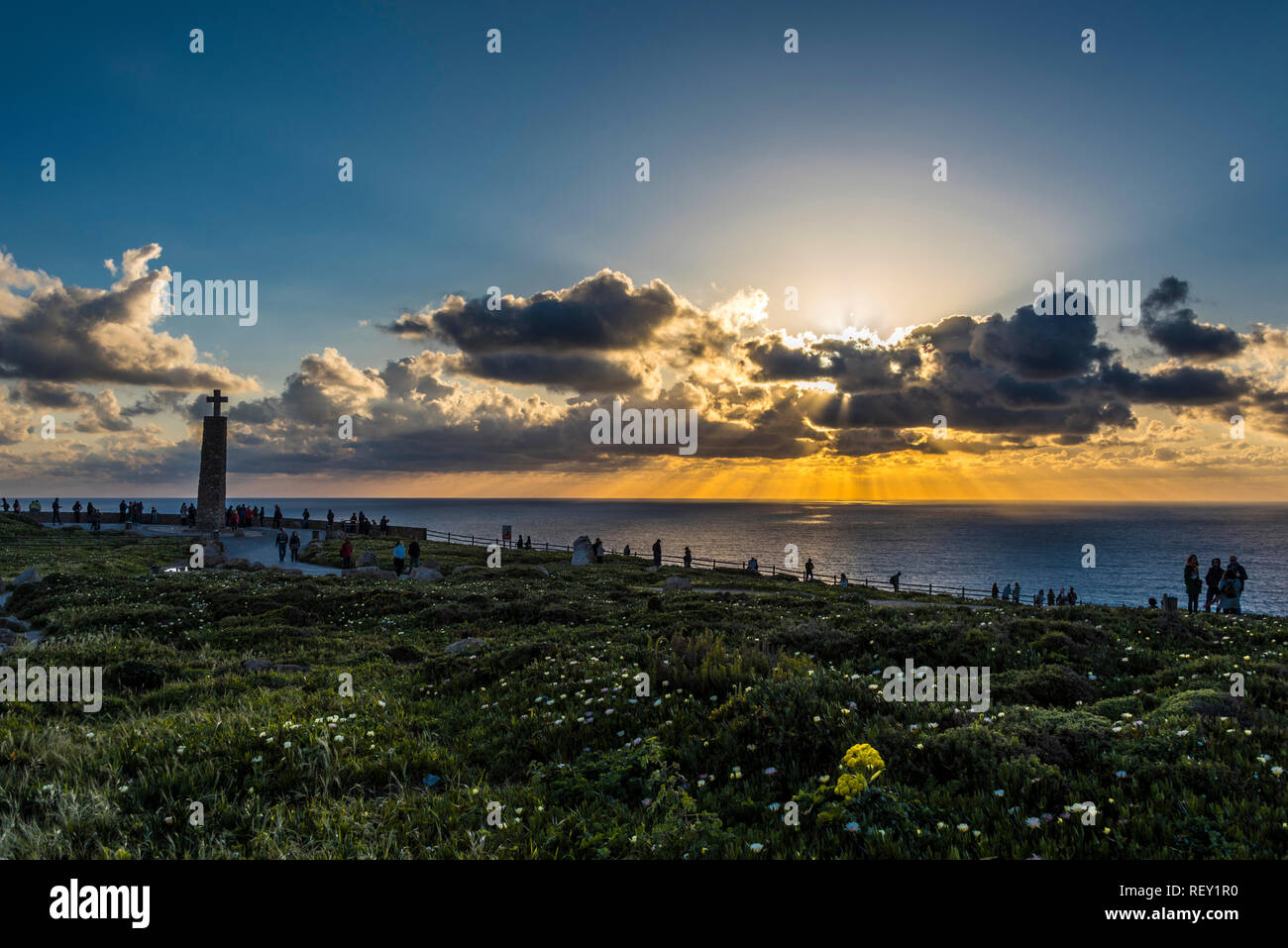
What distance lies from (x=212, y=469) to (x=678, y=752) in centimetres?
6170

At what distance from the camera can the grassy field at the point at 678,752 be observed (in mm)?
4836

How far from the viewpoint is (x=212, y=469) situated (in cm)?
5538

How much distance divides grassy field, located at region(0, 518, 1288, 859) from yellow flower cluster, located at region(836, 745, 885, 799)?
39 mm

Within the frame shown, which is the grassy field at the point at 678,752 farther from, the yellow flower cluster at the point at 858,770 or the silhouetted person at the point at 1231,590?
the silhouetted person at the point at 1231,590

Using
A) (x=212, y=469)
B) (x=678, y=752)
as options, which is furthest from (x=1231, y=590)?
(x=212, y=469)

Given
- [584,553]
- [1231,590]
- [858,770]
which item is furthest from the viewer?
[584,553]

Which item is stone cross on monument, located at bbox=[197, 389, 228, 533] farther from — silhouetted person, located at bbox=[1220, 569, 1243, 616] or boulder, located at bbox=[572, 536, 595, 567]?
silhouetted person, located at bbox=[1220, 569, 1243, 616]

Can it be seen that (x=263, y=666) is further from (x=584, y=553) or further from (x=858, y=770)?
(x=584, y=553)

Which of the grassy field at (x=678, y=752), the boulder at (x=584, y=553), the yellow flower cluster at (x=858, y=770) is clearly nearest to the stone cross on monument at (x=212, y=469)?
the boulder at (x=584, y=553)

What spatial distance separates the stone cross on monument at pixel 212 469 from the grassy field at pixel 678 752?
4852 cm
